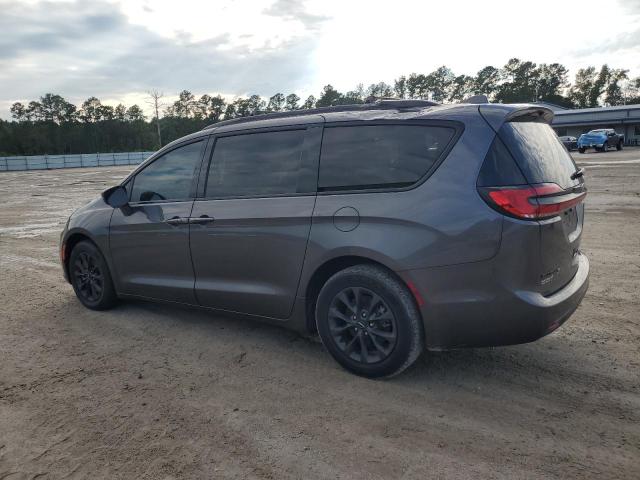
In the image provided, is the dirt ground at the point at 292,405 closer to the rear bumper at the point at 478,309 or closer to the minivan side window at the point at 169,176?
the rear bumper at the point at 478,309

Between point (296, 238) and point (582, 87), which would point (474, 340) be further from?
point (582, 87)

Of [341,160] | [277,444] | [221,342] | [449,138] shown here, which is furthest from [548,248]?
[221,342]

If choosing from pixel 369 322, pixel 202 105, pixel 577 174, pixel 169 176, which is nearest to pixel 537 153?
pixel 577 174

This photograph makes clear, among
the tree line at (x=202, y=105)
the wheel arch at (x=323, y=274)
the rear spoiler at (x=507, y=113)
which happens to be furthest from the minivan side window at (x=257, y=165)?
the tree line at (x=202, y=105)

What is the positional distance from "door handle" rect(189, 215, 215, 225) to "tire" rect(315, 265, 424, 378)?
1.20m

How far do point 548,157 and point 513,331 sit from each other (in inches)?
47.6

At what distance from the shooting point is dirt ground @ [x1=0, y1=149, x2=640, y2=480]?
2.60 meters

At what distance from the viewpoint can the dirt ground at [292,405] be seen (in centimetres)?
260

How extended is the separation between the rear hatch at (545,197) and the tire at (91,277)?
386cm

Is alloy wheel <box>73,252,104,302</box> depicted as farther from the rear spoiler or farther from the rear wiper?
the rear wiper

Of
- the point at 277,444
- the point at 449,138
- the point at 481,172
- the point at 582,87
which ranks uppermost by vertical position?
the point at 582,87

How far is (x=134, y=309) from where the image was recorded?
17.2 ft

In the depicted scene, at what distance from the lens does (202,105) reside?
118 m

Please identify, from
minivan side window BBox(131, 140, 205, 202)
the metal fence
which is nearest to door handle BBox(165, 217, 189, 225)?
minivan side window BBox(131, 140, 205, 202)
